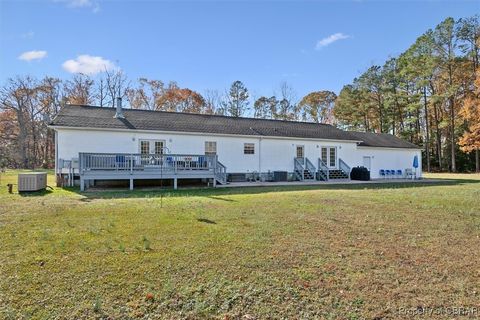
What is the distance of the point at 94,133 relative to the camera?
53.3 feet

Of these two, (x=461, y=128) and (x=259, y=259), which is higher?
(x=461, y=128)

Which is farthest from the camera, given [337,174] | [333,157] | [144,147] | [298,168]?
[333,157]

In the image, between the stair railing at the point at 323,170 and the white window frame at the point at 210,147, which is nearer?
the white window frame at the point at 210,147

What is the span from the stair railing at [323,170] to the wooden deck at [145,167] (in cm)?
803

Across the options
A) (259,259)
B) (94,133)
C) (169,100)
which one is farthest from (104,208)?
(169,100)

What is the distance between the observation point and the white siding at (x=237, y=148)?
52.6 ft

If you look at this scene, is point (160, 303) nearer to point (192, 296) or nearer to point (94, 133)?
point (192, 296)

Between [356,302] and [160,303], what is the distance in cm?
217

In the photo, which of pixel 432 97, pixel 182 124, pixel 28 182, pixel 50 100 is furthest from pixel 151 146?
pixel 50 100

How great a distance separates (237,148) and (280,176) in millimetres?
3634

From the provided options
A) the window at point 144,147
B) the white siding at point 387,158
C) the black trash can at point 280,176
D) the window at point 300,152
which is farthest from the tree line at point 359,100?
the window at point 144,147

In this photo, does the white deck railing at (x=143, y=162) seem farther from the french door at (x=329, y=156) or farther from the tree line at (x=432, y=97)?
the tree line at (x=432, y=97)

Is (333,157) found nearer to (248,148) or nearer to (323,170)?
(323,170)

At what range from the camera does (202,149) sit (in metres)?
18.8
